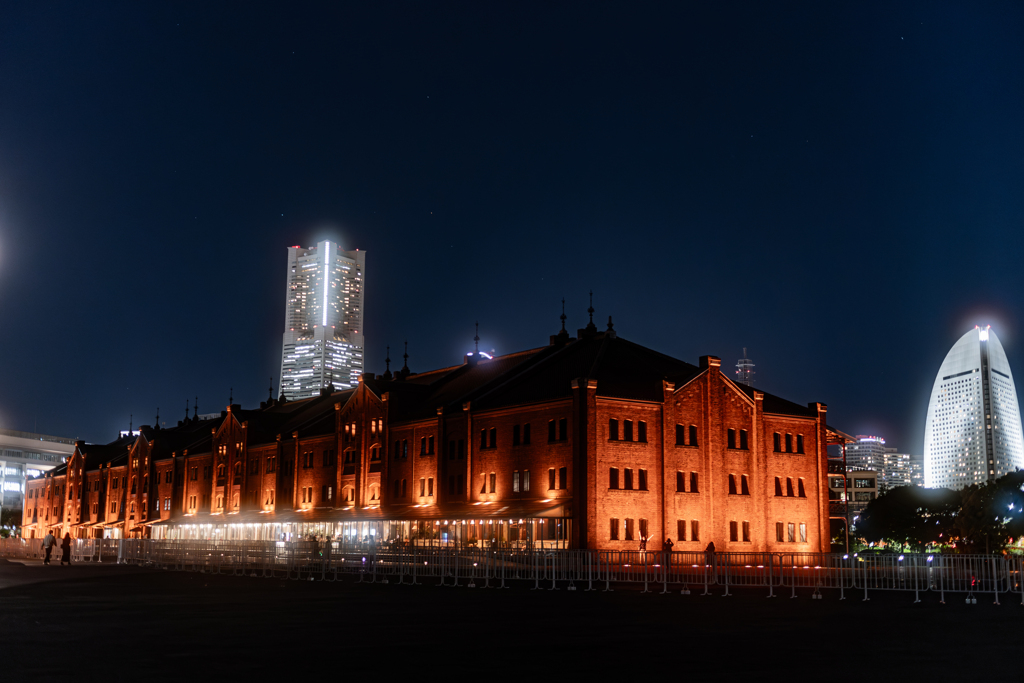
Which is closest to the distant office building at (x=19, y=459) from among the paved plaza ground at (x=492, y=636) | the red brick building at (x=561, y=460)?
the red brick building at (x=561, y=460)

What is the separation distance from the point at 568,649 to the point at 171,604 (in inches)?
473

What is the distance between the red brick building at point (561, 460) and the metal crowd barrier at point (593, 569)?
8.67 metres

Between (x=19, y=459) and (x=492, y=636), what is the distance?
201 metres

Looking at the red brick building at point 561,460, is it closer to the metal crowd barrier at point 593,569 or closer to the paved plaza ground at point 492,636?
the metal crowd barrier at point 593,569

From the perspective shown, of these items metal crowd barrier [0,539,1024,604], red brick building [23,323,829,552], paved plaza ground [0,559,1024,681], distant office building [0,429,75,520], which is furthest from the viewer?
distant office building [0,429,75,520]

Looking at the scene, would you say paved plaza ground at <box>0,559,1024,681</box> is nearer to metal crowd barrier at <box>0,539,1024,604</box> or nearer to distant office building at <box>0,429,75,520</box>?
metal crowd barrier at <box>0,539,1024,604</box>

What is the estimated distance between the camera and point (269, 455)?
276 feet

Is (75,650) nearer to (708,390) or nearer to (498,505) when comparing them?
(498,505)

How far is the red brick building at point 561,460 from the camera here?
5525 cm

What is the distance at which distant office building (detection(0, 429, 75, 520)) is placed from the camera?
18538 cm

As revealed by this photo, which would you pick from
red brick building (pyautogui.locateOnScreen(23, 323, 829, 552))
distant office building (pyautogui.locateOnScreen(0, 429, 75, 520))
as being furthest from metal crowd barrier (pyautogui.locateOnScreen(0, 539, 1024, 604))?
distant office building (pyautogui.locateOnScreen(0, 429, 75, 520))

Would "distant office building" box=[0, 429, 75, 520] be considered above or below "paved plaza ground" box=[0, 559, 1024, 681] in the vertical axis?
above

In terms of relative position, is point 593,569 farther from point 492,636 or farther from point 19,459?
point 19,459

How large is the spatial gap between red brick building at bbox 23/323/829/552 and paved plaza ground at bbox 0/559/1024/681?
25170 millimetres
